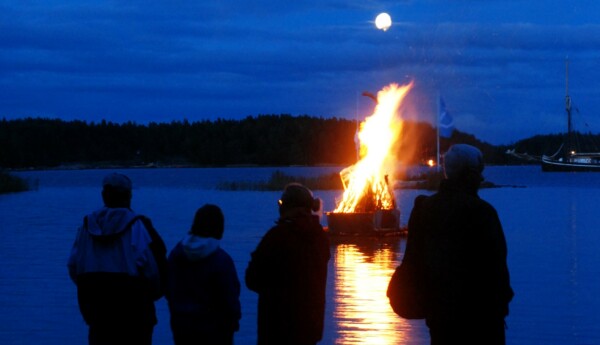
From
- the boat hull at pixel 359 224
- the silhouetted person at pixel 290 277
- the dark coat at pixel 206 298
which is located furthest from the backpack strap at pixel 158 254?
the boat hull at pixel 359 224

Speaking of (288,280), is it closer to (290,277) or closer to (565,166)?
(290,277)

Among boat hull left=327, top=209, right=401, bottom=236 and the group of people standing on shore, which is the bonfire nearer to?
boat hull left=327, top=209, right=401, bottom=236

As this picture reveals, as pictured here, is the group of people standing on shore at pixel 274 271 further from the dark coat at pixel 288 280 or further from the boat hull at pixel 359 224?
the boat hull at pixel 359 224

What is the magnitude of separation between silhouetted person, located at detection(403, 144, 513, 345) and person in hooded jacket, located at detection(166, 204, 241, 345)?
3.82 feet

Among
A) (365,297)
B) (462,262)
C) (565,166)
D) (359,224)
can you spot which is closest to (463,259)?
(462,262)

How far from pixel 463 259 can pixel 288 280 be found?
44.0 inches

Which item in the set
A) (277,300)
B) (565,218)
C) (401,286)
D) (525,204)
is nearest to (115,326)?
(277,300)

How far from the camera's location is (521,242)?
73.4ft

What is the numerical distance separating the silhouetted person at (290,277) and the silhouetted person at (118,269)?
25.3 inches

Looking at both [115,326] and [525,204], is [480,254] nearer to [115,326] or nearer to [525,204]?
[115,326]

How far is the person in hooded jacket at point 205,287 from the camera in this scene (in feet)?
18.1

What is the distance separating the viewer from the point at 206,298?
219 inches

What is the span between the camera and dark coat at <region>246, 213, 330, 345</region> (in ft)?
18.1

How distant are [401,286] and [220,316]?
3.73ft
